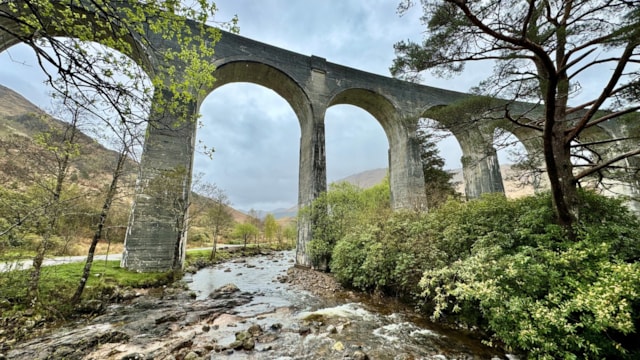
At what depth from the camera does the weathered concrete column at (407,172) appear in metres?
14.0

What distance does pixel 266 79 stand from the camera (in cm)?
1329

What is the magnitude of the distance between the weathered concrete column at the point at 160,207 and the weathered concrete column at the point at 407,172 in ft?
35.7

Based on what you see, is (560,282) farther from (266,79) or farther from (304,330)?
(266,79)

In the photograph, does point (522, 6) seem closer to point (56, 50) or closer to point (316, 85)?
point (56, 50)

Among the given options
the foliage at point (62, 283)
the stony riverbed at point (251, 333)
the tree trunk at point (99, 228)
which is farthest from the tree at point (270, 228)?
the tree trunk at point (99, 228)

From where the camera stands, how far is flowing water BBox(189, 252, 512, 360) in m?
3.94

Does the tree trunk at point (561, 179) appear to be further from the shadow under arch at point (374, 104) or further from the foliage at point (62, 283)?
the shadow under arch at point (374, 104)

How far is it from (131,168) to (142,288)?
12.9 feet

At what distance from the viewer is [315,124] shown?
12.6 meters

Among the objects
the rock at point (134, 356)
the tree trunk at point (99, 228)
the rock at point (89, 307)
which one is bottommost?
the rock at point (134, 356)

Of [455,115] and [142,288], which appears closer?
[455,115]

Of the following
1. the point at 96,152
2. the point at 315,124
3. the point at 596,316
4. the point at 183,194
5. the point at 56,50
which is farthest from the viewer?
the point at 315,124

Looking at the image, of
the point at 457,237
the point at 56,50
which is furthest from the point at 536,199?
the point at 56,50

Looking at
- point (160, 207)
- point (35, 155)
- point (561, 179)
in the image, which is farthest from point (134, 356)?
point (561, 179)
